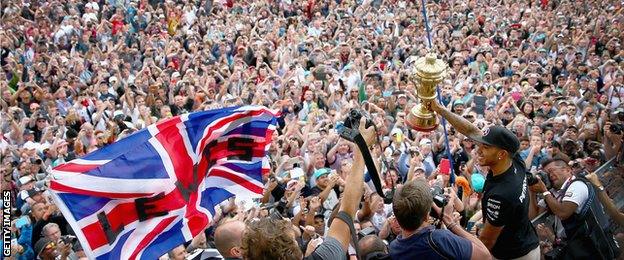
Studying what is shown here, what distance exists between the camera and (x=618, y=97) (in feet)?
42.0

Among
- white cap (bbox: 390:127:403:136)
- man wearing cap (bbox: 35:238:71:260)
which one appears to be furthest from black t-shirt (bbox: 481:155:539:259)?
white cap (bbox: 390:127:403:136)

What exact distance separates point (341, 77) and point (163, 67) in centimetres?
355

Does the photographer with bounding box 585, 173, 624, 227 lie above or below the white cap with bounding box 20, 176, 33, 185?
above

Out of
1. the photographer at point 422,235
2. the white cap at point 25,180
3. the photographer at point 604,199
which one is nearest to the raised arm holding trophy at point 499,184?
the photographer at point 422,235

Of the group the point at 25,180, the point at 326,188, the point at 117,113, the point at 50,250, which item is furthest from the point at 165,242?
the point at 117,113

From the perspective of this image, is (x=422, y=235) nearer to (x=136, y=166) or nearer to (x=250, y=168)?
(x=136, y=166)

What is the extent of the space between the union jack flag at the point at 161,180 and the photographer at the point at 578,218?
7.07 feet

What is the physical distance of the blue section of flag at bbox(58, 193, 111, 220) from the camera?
4.80m

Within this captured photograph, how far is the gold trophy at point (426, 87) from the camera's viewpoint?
456 cm

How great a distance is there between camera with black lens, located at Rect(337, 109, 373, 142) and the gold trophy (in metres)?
0.90

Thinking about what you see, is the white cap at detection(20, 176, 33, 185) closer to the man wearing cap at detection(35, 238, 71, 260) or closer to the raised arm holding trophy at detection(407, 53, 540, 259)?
the man wearing cap at detection(35, 238, 71, 260)

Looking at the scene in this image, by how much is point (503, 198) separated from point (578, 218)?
115 cm

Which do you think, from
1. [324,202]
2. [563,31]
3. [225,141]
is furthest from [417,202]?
[563,31]

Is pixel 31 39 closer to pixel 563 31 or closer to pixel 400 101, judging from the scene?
pixel 400 101
